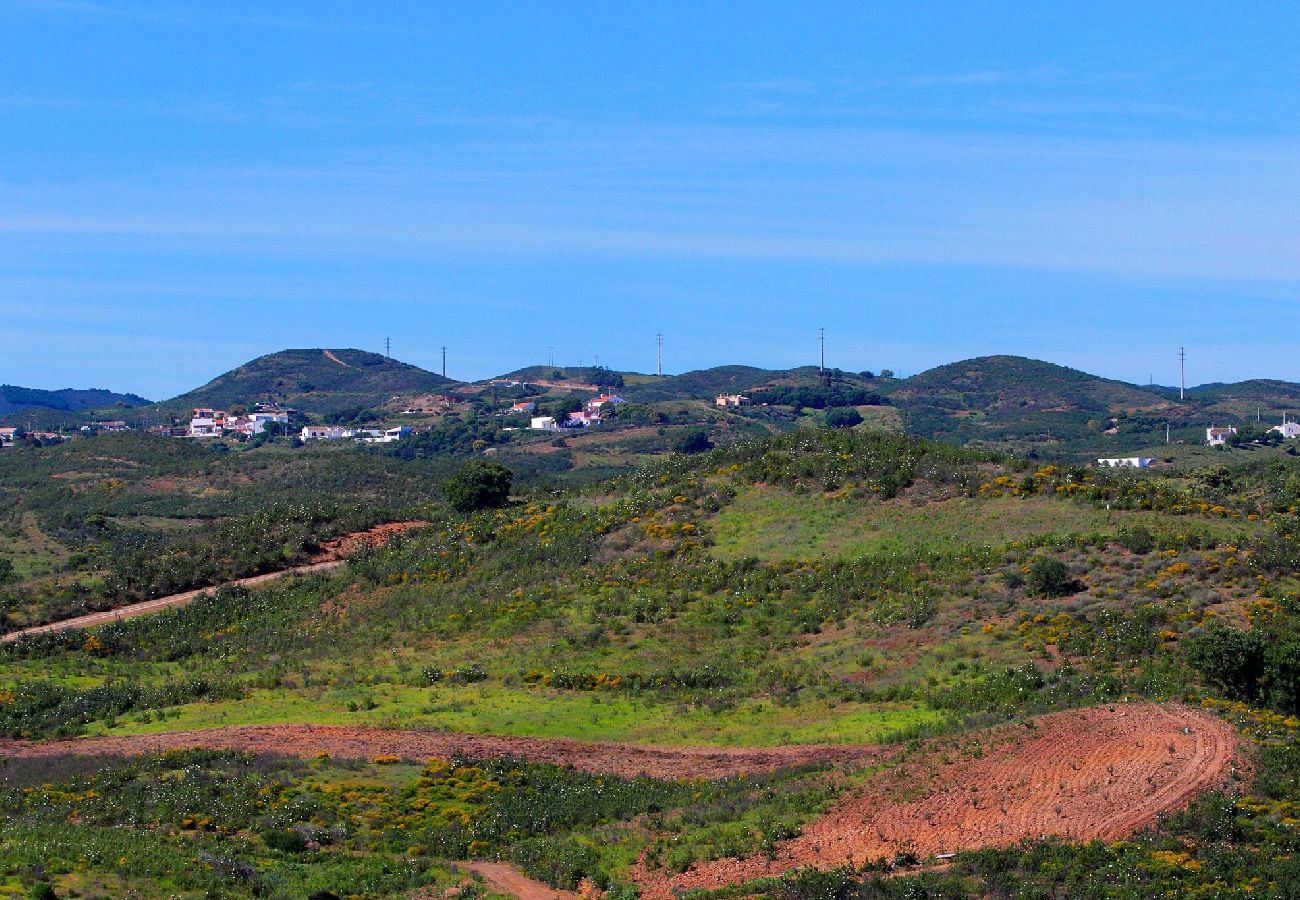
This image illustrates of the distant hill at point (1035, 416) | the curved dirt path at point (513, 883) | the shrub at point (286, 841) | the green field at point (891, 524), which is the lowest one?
the curved dirt path at point (513, 883)

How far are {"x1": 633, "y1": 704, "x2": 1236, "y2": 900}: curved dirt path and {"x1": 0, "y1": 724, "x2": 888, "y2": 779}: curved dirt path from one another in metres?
2.77

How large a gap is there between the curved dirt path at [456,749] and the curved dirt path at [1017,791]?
2.77m

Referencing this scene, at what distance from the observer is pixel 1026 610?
39.3 metres

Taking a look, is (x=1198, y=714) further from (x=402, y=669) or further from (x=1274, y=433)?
(x=1274, y=433)

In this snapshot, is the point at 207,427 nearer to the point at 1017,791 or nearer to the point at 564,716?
the point at 564,716

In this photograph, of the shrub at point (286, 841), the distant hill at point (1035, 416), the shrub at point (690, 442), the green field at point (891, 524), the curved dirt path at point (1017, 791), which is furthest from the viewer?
the distant hill at point (1035, 416)

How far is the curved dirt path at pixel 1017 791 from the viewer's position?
2231cm

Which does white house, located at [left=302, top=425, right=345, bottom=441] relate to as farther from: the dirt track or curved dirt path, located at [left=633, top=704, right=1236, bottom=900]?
curved dirt path, located at [left=633, top=704, right=1236, bottom=900]

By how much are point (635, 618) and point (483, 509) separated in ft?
83.1

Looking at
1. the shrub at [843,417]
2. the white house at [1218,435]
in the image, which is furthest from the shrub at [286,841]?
the shrub at [843,417]

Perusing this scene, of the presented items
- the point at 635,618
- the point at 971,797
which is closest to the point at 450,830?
the point at 971,797

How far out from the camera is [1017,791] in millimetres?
24094

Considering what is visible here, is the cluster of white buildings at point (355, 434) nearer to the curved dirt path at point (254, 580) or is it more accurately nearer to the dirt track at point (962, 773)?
the curved dirt path at point (254, 580)

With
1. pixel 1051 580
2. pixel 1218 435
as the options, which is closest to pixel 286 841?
pixel 1051 580
